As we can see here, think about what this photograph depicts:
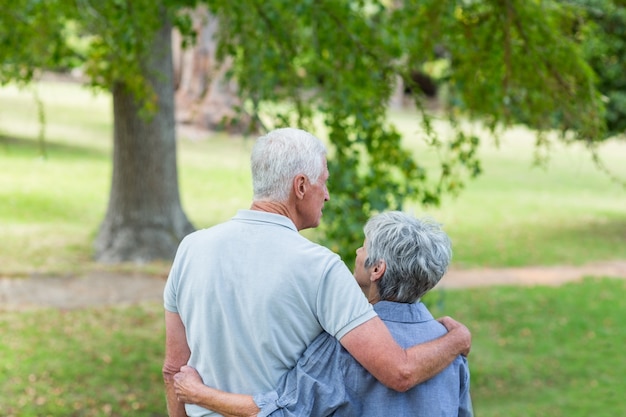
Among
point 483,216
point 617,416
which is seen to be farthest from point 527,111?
point 483,216

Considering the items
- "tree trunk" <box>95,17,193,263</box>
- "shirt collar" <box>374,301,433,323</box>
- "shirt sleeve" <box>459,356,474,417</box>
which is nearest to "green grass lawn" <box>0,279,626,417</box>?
"tree trunk" <box>95,17,193,263</box>

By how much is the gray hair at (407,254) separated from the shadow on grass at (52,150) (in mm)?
21131

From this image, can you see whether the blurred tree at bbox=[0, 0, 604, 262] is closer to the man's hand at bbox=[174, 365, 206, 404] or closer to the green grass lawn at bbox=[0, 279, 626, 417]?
the green grass lawn at bbox=[0, 279, 626, 417]

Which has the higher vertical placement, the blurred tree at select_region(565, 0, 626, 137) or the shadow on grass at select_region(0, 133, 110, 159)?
the blurred tree at select_region(565, 0, 626, 137)

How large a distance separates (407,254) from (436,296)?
8.56 metres

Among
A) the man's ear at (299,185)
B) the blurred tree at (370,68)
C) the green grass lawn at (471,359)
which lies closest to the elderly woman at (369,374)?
the man's ear at (299,185)

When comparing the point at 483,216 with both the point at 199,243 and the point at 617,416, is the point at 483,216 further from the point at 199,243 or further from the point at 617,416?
the point at 199,243

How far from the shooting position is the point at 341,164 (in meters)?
5.62

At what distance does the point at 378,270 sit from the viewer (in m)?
2.46

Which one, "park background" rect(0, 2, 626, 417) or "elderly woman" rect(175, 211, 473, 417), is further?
"park background" rect(0, 2, 626, 417)

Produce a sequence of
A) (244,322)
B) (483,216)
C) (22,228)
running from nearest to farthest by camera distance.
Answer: (244,322)
(22,228)
(483,216)

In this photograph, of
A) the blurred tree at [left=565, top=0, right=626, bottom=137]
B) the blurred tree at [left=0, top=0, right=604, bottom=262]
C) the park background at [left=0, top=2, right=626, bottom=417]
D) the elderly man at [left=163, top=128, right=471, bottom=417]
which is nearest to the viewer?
the elderly man at [left=163, top=128, right=471, bottom=417]

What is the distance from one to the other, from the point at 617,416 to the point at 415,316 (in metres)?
5.98

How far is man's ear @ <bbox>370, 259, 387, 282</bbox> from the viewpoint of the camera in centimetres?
244
